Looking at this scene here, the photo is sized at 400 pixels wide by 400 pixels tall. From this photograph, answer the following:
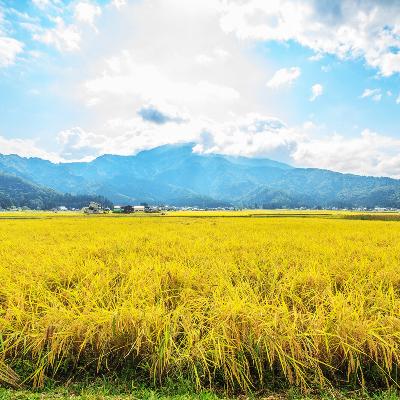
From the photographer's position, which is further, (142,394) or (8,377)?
(8,377)

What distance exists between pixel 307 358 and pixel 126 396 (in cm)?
226

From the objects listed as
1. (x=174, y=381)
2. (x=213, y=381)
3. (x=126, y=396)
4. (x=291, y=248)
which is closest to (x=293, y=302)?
(x=213, y=381)

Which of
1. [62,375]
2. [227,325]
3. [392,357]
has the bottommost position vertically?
[62,375]

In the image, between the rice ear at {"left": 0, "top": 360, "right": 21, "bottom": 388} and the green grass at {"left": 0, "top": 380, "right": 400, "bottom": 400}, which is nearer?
the green grass at {"left": 0, "top": 380, "right": 400, "bottom": 400}

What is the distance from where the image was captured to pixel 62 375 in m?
3.97

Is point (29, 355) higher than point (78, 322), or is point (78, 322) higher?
point (78, 322)

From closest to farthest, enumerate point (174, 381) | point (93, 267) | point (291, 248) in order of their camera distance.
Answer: point (174, 381) → point (93, 267) → point (291, 248)

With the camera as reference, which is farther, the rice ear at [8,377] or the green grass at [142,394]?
the rice ear at [8,377]

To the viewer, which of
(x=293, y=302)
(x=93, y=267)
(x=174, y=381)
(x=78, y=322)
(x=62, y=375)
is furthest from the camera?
(x=93, y=267)

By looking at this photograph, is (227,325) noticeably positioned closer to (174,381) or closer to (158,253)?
(174,381)

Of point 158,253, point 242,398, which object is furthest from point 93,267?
point 242,398

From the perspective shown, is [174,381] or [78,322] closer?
[174,381]

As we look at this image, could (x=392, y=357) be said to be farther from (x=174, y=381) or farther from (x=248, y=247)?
(x=248, y=247)

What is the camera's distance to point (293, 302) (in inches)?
216
